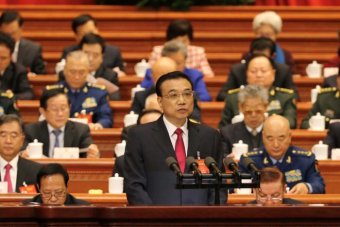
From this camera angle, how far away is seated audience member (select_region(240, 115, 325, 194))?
6.95 metres

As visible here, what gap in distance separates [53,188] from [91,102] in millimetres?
2972

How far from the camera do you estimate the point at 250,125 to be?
7797 mm

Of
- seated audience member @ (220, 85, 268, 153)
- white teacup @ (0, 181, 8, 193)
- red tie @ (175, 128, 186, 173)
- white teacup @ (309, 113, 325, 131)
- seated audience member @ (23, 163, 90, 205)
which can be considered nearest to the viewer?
red tie @ (175, 128, 186, 173)

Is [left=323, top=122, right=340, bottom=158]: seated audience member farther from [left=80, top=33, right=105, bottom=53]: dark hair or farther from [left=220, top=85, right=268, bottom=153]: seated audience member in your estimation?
[left=80, top=33, right=105, bottom=53]: dark hair

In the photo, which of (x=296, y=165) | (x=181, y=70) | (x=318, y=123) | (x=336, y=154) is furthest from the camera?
(x=181, y=70)

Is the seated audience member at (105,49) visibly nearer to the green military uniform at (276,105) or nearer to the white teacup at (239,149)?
the green military uniform at (276,105)

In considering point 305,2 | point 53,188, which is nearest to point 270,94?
point 53,188

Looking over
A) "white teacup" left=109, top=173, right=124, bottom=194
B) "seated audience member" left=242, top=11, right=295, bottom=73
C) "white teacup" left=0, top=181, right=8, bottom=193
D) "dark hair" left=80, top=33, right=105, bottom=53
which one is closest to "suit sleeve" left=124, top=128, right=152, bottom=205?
"white teacup" left=109, top=173, right=124, bottom=194

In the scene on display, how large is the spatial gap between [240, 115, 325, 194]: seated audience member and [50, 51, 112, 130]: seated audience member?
203cm

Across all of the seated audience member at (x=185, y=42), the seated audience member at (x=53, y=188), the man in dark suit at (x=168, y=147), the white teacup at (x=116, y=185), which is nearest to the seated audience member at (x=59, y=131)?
the white teacup at (x=116, y=185)

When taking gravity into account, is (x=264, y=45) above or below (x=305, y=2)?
below

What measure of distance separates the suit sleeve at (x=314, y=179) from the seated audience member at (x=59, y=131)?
63.7 inches

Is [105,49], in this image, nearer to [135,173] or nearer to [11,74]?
[11,74]

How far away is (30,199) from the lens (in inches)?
238
